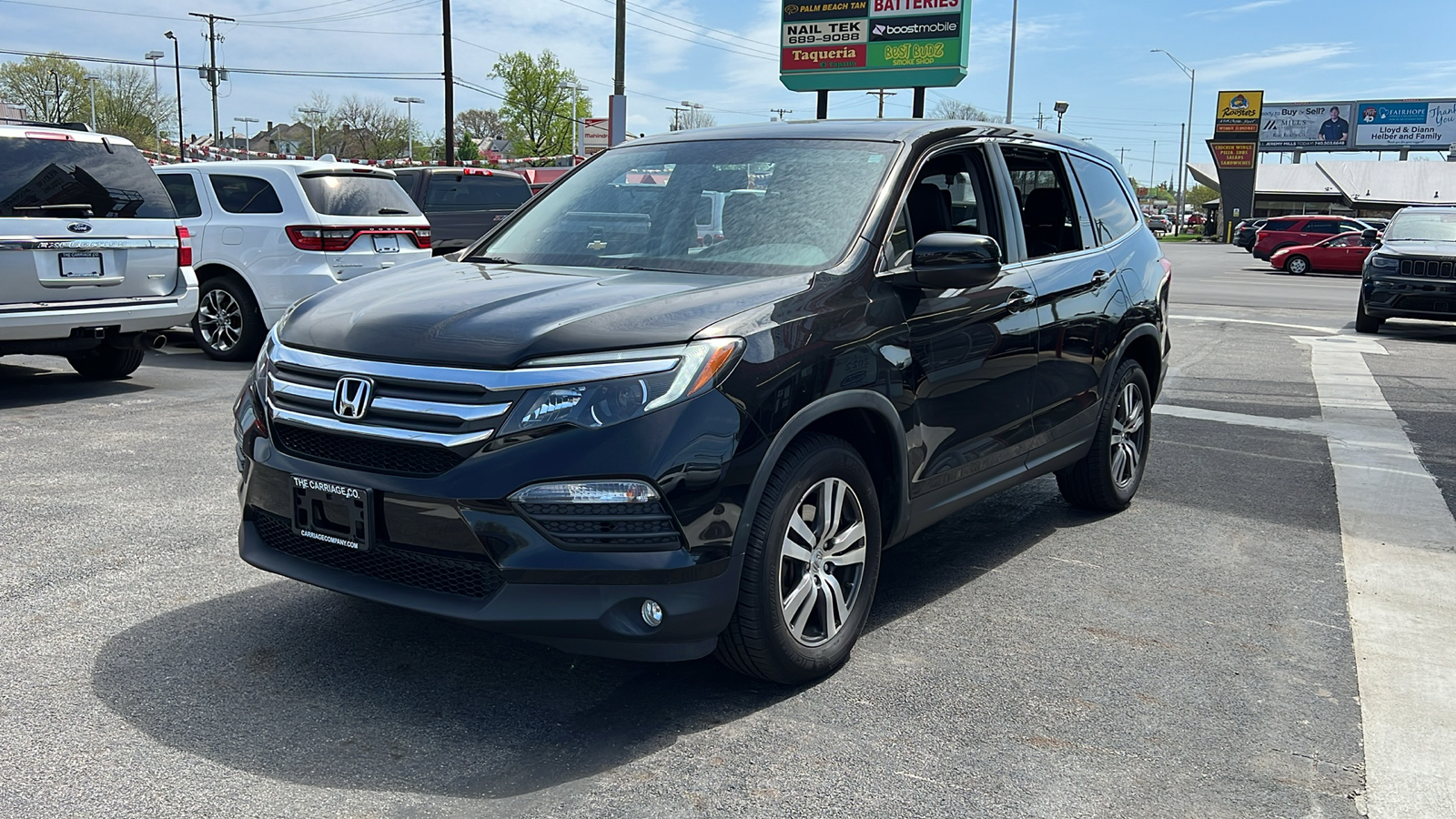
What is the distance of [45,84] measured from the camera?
86.8 m

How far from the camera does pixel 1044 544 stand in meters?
5.50

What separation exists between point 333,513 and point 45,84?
98.6m

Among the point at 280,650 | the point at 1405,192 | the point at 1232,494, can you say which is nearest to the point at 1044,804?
the point at 280,650

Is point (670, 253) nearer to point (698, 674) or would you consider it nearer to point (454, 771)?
point (698, 674)

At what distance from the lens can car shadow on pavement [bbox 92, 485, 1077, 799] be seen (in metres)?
3.19

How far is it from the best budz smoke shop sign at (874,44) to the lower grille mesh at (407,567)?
2760 cm

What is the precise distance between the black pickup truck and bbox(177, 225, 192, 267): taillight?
21.0ft

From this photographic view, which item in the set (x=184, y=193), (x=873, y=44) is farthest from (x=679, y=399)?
(x=873, y=44)

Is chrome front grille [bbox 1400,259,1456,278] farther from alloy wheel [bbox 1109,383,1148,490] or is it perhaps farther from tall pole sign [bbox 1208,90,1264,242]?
tall pole sign [bbox 1208,90,1264,242]

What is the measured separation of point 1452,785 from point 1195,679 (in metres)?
0.80

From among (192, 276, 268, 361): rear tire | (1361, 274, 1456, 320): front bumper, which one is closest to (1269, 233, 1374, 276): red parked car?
(1361, 274, 1456, 320): front bumper

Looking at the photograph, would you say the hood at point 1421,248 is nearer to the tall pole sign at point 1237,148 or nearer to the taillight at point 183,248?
the taillight at point 183,248

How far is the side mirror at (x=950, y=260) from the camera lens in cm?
400

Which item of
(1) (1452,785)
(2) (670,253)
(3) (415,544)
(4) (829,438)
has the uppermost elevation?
(2) (670,253)
